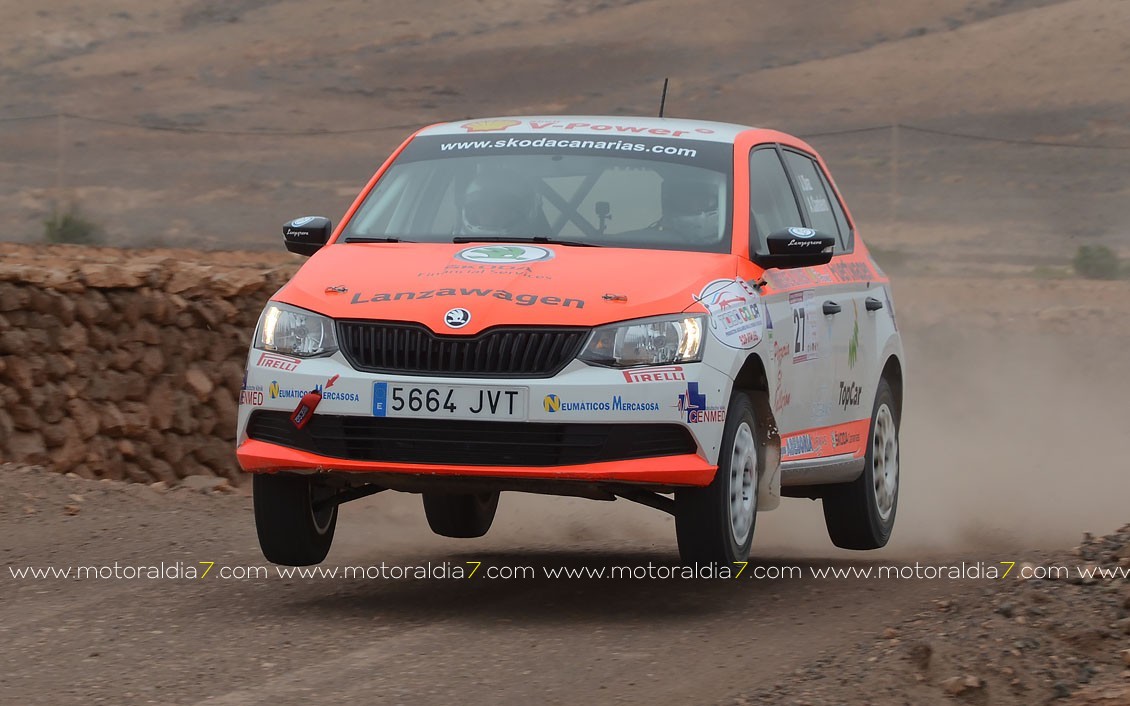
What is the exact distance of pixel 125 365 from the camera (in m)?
12.8

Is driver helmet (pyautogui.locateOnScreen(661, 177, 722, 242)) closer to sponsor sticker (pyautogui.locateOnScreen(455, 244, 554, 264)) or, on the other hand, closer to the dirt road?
sponsor sticker (pyautogui.locateOnScreen(455, 244, 554, 264))

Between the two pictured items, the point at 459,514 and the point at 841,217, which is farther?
the point at 459,514

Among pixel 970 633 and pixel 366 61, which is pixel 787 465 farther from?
pixel 366 61

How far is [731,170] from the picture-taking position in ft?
25.7

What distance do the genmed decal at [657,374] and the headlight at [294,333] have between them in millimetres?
1038

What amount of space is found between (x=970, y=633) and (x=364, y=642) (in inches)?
76.8

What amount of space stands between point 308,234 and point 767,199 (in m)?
1.90

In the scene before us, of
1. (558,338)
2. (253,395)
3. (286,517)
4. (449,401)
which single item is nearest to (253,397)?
(253,395)

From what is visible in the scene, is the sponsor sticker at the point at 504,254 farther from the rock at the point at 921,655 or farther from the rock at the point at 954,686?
the rock at the point at 954,686

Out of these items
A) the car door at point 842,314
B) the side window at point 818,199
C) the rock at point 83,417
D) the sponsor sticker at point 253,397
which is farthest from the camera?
the rock at point 83,417

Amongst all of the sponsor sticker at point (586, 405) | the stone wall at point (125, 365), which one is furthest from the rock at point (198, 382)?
the sponsor sticker at point (586, 405)

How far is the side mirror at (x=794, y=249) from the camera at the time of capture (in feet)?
24.3

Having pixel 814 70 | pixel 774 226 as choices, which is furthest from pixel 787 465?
pixel 814 70

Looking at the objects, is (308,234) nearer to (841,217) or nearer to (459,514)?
(459,514)
